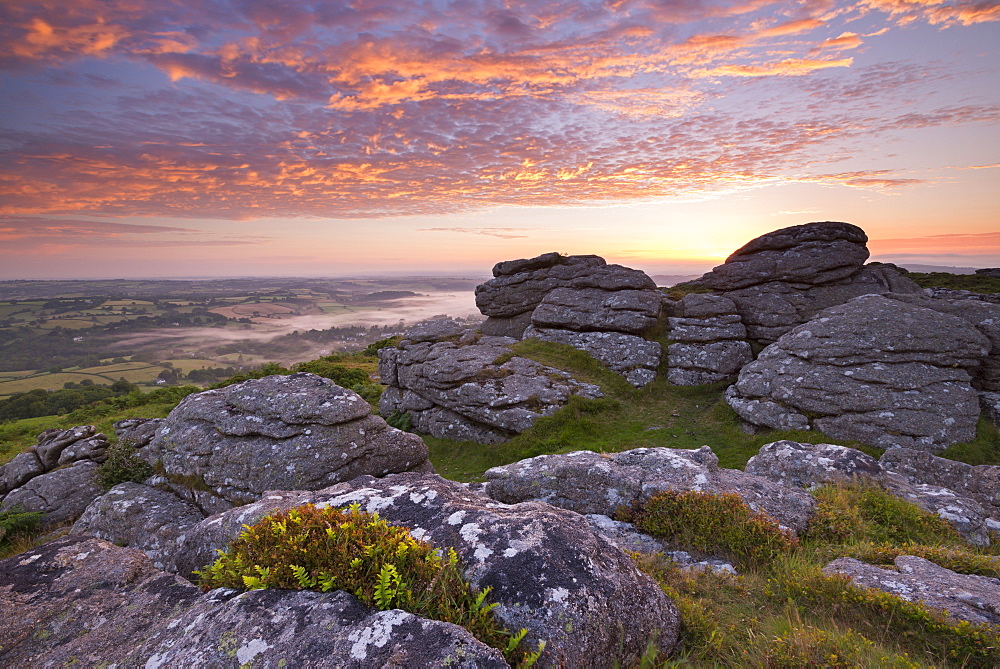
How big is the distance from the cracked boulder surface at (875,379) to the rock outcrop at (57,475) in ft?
83.7

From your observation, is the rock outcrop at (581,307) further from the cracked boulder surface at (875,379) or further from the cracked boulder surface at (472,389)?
the cracked boulder surface at (875,379)

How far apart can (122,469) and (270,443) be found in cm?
498

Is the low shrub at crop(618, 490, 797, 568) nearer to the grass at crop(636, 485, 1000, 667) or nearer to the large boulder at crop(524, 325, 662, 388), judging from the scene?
the grass at crop(636, 485, 1000, 667)

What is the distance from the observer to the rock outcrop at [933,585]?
5418 mm

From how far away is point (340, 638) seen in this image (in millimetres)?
3594

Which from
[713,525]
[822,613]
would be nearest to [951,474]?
[713,525]

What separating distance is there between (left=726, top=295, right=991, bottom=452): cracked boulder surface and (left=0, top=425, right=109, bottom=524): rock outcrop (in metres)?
25.5

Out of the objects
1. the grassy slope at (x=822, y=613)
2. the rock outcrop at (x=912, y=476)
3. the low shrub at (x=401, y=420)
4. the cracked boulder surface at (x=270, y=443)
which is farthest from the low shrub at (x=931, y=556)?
the low shrub at (x=401, y=420)

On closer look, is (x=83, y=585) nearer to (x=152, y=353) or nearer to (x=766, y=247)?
(x=766, y=247)

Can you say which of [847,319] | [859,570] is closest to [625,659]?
[859,570]

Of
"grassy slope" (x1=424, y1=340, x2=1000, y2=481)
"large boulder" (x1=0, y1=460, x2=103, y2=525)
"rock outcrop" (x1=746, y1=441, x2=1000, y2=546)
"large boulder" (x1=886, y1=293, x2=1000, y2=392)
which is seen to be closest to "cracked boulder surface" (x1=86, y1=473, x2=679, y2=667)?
"rock outcrop" (x1=746, y1=441, x2=1000, y2=546)

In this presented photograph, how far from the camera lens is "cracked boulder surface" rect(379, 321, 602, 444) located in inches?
794

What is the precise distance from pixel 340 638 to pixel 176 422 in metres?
13.4

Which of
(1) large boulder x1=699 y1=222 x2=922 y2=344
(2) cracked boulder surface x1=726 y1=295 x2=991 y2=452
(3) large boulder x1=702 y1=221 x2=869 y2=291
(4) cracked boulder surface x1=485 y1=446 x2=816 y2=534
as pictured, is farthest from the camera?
(3) large boulder x1=702 y1=221 x2=869 y2=291
